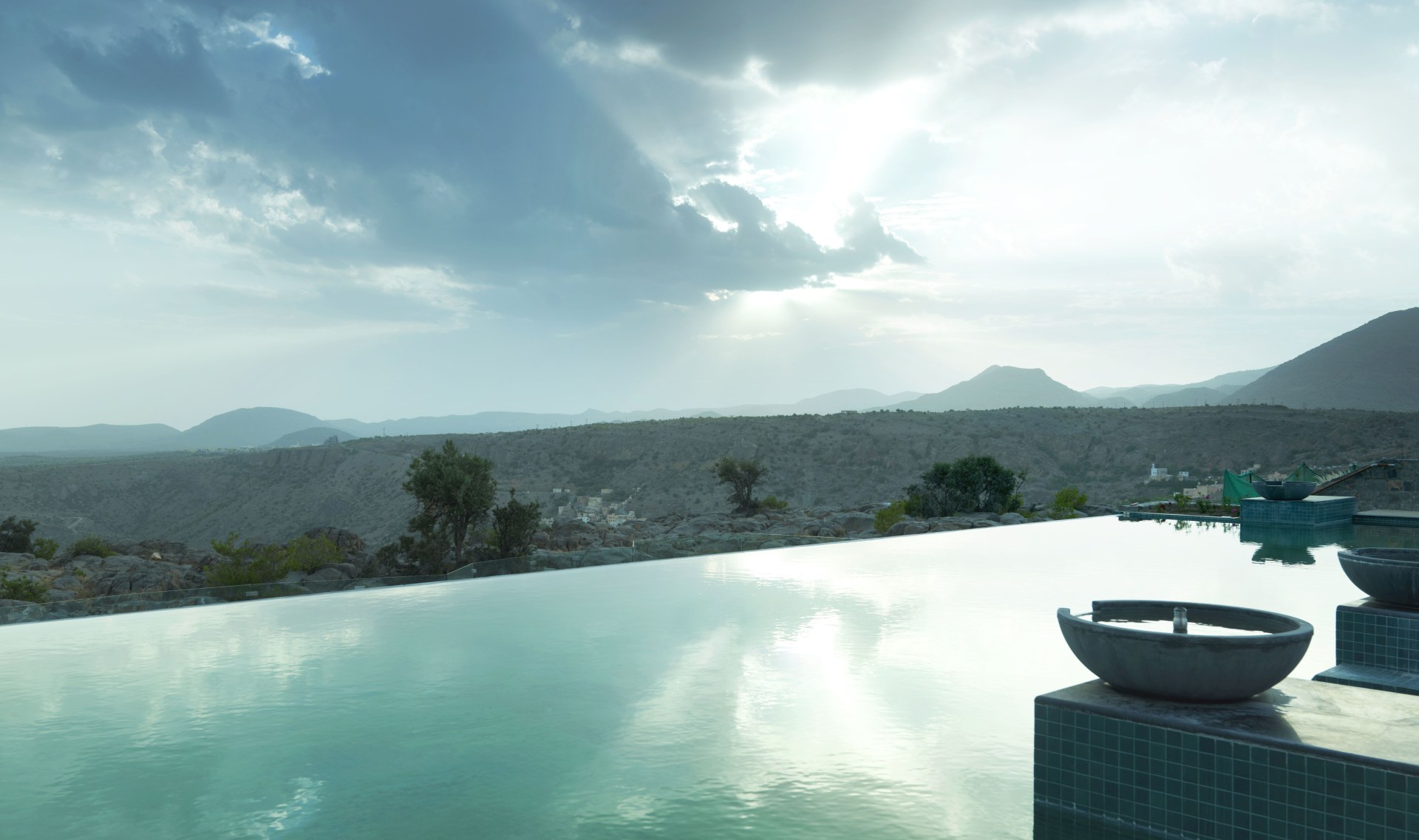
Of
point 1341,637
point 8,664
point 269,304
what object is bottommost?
point 8,664

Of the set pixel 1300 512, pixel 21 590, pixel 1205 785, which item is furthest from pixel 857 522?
pixel 1205 785

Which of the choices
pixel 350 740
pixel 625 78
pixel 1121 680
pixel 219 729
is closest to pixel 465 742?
pixel 350 740

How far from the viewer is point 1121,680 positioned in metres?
3.08

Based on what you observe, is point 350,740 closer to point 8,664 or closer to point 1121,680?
point 1121,680

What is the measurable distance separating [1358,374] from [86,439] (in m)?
208

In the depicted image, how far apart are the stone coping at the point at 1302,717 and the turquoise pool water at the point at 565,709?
0.60 m

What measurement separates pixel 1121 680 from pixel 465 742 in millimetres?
3116

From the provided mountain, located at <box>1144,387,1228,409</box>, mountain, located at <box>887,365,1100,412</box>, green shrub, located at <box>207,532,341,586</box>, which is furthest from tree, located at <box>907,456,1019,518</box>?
mountain, located at <box>887,365,1100,412</box>

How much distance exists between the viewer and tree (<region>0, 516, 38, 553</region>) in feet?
Answer: 66.4

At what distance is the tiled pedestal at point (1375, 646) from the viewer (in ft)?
13.4

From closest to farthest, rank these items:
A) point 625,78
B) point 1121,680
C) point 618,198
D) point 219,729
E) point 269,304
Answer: point 1121,680, point 219,729, point 625,78, point 618,198, point 269,304

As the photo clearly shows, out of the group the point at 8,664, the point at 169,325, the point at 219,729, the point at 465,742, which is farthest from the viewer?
the point at 169,325

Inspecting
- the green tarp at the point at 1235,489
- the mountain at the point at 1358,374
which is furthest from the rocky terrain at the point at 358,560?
the mountain at the point at 1358,374

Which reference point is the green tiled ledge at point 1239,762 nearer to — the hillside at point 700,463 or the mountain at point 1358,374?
the hillside at point 700,463
